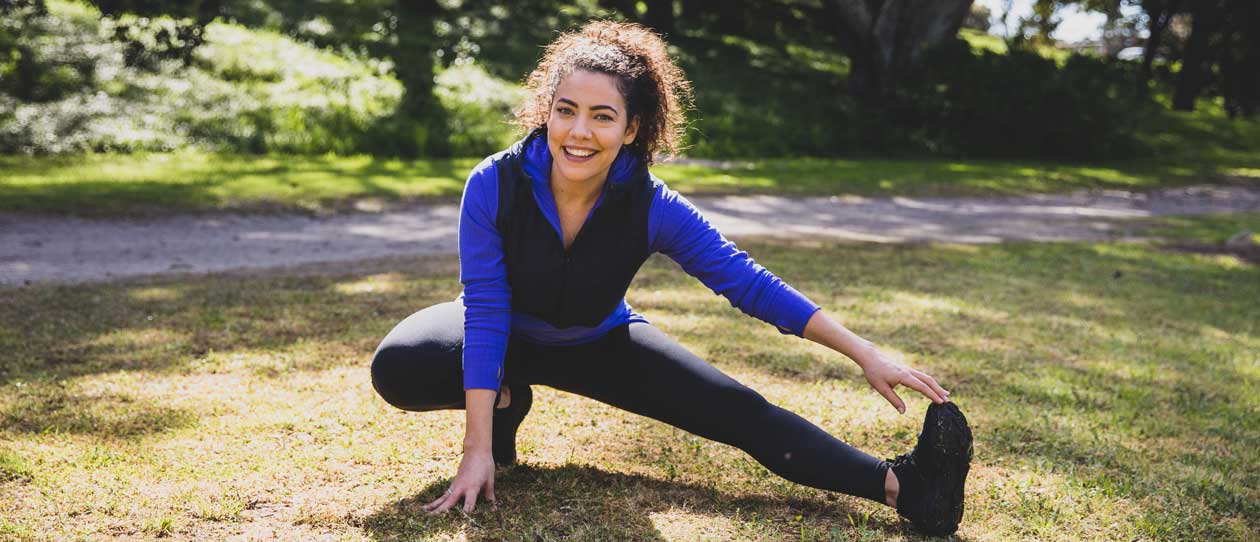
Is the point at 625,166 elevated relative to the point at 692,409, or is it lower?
elevated

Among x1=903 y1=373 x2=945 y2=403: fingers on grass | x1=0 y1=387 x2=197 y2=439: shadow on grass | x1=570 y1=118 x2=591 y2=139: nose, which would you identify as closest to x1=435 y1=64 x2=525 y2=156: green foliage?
x1=0 y1=387 x2=197 y2=439: shadow on grass

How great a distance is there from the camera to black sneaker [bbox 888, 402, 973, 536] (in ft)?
10.3

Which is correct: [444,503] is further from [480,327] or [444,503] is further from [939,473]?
[939,473]

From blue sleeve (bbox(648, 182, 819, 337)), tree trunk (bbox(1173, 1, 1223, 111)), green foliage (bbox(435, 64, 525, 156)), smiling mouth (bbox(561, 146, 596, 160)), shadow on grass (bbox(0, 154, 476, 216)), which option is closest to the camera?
smiling mouth (bbox(561, 146, 596, 160))

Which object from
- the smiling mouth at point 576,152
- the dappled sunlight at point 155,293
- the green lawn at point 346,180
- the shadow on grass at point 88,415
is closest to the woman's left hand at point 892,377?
the smiling mouth at point 576,152

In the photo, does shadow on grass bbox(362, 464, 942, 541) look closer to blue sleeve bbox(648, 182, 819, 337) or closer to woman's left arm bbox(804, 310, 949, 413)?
woman's left arm bbox(804, 310, 949, 413)

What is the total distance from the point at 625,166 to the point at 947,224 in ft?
29.9

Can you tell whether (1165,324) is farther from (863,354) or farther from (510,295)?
(510,295)

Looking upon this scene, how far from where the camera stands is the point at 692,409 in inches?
135

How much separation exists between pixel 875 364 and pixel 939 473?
380 millimetres

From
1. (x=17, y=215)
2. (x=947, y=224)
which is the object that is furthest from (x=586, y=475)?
(x=947, y=224)

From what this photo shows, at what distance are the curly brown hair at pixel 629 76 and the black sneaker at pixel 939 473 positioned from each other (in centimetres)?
120

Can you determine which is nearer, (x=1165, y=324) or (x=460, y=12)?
(x=1165, y=324)

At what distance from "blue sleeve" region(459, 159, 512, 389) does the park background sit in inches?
18.7
